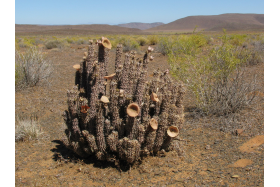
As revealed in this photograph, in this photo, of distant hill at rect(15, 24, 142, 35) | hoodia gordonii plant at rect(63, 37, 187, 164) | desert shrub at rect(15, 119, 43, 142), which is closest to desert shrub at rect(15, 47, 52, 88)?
desert shrub at rect(15, 119, 43, 142)

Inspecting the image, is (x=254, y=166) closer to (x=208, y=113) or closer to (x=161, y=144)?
(x=161, y=144)

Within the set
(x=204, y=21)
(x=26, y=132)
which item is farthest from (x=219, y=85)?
(x=204, y=21)

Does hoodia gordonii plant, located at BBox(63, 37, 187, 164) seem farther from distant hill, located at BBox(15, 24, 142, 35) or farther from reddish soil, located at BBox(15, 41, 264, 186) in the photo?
distant hill, located at BBox(15, 24, 142, 35)

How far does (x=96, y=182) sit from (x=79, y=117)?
107 cm

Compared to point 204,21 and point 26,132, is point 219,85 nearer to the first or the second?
point 26,132

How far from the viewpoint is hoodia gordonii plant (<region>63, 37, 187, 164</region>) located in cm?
344

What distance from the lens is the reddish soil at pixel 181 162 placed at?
11.0ft

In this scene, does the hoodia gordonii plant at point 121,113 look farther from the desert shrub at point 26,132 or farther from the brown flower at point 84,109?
the desert shrub at point 26,132

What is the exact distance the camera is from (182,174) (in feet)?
11.4

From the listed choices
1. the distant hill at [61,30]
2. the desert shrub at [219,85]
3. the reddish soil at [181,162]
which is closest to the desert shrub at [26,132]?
the reddish soil at [181,162]

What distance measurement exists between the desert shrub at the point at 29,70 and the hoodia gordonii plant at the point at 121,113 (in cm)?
512

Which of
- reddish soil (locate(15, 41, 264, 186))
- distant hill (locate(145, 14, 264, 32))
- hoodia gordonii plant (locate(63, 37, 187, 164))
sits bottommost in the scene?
reddish soil (locate(15, 41, 264, 186))

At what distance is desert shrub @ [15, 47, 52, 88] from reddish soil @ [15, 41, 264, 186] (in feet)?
10.6

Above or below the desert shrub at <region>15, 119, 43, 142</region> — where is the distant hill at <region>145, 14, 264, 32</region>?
above
